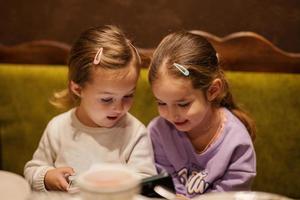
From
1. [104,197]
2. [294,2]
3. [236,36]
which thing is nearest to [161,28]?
[236,36]

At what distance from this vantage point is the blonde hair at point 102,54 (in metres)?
1.31

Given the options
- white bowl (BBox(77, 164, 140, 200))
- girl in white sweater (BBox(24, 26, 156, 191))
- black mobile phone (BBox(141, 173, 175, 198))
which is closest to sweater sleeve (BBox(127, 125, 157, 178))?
girl in white sweater (BBox(24, 26, 156, 191))

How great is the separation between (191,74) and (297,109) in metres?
0.59

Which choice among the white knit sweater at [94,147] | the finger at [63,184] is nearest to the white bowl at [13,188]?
the finger at [63,184]

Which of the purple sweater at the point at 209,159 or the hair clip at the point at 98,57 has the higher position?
the hair clip at the point at 98,57

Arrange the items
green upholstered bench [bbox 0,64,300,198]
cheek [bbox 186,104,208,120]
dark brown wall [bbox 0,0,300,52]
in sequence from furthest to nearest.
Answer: dark brown wall [bbox 0,0,300,52]
green upholstered bench [bbox 0,64,300,198]
cheek [bbox 186,104,208,120]

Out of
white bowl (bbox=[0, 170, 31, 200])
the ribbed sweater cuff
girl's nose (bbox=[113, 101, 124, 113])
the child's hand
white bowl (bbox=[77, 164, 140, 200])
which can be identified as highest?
white bowl (bbox=[77, 164, 140, 200])

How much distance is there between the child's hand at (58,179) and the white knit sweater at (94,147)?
3.3 inches

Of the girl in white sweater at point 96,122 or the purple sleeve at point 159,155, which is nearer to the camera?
the girl in white sweater at point 96,122

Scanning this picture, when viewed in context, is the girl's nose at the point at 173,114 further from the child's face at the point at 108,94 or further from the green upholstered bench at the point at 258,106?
the green upholstered bench at the point at 258,106

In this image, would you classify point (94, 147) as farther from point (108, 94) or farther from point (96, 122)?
point (108, 94)

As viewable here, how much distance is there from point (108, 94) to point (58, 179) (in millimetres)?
280

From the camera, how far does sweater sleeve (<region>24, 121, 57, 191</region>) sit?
1.33 metres

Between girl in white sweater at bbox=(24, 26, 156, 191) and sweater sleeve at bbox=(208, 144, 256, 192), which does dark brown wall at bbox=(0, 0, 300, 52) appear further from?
sweater sleeve at bbox=(208, 144, 256, 192)
